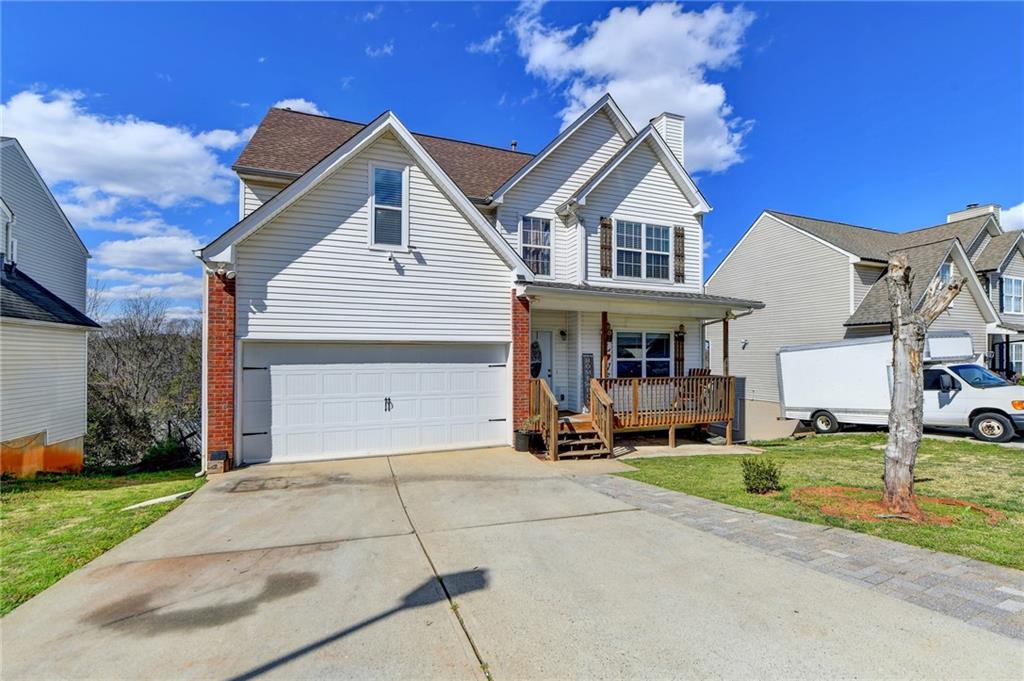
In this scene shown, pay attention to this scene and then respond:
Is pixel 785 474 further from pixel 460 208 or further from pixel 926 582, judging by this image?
pixel 460 208

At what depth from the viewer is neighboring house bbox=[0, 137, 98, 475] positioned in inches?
486

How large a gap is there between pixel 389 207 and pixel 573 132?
21.4 ft

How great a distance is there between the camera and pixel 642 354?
1393cm

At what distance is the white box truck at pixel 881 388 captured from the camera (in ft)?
39.7

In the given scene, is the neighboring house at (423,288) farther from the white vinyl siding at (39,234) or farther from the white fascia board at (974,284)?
the white fascia board at (974,284)

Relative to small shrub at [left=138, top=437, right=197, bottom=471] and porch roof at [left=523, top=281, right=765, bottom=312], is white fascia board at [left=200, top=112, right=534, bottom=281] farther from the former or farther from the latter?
small shrub at [left=138, top=437, right=197, bottom=471]

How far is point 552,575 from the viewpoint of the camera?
14.1 feet

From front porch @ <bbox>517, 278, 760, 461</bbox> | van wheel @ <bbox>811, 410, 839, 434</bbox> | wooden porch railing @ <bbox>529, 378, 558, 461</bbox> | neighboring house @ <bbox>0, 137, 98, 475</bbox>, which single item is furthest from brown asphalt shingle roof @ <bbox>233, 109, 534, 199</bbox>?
van wheel @ <bbox>811, 410, 839, 434</bbox>

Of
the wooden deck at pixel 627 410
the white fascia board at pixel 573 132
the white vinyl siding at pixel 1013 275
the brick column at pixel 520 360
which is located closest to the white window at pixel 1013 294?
the white vinyl siding at pixel 1013 275

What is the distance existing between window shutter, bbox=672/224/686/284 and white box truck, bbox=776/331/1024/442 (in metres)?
5.05

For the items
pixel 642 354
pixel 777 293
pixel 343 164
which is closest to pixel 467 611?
pixel 343 164

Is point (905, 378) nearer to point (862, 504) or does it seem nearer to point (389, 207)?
point (862, 504)

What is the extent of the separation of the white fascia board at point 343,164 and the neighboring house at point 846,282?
40.6 ft

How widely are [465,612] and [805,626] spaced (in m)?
2.43
